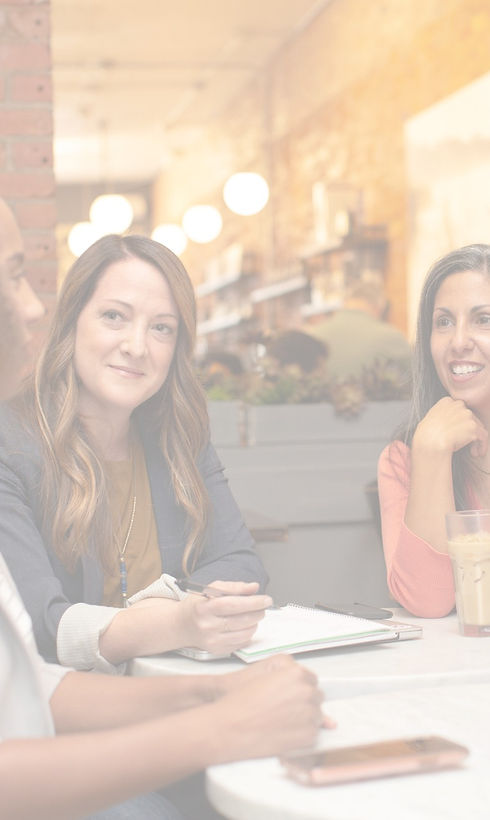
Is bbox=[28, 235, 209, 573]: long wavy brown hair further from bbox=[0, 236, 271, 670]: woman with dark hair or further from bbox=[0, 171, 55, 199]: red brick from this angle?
bbox=[0, 171, 55, 199]: red brick

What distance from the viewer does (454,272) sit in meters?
2.13

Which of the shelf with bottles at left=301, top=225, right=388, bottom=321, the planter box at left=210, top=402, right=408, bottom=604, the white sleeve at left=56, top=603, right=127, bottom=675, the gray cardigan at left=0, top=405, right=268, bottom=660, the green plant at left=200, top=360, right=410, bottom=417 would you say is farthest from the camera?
the shelf with bottles at left=301, top=225, right=388, bottom=321

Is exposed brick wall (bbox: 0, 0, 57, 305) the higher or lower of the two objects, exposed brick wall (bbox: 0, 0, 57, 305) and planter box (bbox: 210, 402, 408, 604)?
the higher

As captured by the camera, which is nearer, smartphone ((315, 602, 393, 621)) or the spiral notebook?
the spiral notebook

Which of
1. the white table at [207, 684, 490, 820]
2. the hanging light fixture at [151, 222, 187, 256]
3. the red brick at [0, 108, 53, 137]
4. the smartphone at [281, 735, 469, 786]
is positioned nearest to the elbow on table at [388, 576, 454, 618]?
the white table at [207, 684, 490, 820]

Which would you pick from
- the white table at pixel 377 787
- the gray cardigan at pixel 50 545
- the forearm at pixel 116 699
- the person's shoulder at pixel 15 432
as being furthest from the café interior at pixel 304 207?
the person's shoulder at pixel 15 432

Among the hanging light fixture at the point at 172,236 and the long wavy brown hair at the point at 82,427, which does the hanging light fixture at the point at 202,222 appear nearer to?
the hanging light fixture at the point at 172,236

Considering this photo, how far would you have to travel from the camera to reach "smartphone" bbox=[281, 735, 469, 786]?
0.96m

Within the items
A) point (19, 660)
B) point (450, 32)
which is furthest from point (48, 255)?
point (450, 32)

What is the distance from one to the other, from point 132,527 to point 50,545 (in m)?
0.21

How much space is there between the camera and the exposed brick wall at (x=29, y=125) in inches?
135

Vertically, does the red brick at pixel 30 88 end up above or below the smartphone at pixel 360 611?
above

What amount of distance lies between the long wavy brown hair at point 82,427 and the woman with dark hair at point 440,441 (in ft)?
1.25

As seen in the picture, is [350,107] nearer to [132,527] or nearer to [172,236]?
[172,236]
